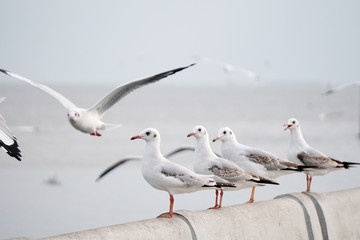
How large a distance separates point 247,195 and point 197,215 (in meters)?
11.7

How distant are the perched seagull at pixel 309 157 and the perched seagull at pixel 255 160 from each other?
202 mm

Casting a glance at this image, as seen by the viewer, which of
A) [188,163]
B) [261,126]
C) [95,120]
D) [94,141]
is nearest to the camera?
[95,120]

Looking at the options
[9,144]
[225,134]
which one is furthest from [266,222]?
[9,144]

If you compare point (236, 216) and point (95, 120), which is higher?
point (95, 120)

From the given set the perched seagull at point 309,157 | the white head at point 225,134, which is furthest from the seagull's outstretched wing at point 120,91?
the perched seagull at point 309,157

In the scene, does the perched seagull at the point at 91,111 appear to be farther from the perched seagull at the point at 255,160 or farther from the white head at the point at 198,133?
the white head at the point at 198,133

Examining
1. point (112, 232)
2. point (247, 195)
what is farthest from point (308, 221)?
point (247, 195)

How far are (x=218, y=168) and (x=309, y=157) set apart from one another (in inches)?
36.7

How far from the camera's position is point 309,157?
16.5ft

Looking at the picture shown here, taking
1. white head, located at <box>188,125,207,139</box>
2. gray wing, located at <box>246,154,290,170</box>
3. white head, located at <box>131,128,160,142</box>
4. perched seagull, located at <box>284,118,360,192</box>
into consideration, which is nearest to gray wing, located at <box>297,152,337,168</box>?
perched seagull, located at <box>284,118,360,192</box>

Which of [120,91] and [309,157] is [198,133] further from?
[120,91]

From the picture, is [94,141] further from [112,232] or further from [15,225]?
[112,232]

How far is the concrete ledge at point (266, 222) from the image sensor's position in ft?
11.7

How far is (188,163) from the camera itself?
23.2 m
